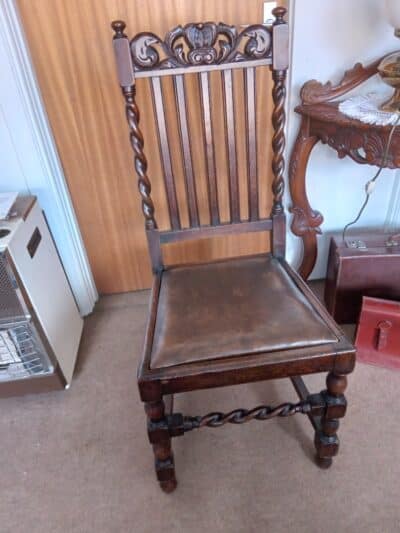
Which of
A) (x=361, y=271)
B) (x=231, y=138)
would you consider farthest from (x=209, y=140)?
(x=361, y=271)

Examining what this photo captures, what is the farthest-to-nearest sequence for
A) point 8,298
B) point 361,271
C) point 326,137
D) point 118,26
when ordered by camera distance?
point 361,271
point 326,137
point 8,298
point 118,26

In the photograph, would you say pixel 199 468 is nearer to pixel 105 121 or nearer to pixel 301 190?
pixel 301 190

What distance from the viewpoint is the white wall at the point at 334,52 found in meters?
1.17

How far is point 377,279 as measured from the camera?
4.40ft

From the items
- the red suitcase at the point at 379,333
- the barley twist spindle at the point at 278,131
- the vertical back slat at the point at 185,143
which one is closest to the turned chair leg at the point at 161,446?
the vertical back slat at the point at 185,143

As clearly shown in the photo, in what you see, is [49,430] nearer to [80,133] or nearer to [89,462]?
[89,462]

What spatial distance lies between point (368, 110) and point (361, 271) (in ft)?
1.71

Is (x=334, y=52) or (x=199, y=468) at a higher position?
(x=334, y=52)

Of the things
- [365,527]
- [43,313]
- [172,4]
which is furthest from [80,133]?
[365,527]

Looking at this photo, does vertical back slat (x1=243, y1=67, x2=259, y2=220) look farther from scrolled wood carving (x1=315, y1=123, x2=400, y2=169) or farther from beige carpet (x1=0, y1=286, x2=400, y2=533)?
beige carpet (x1=0, y1=286, x2=400, y2=533)

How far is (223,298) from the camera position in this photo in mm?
1018

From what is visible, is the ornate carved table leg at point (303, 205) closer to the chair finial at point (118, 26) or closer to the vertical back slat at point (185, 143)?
the vertical back slat at point (185, 143)

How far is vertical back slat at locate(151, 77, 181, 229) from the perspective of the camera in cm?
98

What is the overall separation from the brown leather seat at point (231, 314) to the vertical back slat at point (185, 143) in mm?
176
